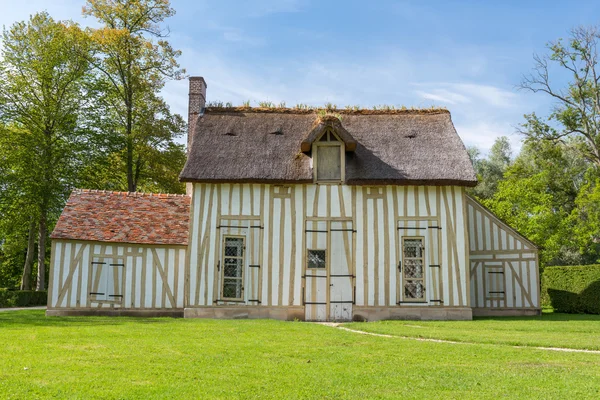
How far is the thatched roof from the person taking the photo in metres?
15.1

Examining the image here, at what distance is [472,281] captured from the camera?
17203mm

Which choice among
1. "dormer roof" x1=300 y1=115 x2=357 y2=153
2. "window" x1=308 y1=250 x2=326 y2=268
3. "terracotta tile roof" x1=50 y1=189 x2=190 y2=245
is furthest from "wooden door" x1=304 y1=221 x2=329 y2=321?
"terracotta tile roof" x1=50 y1=189 x2=190 y2=245

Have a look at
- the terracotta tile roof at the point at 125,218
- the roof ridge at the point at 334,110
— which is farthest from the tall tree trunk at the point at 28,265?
the roof ridge at the point at 334,110

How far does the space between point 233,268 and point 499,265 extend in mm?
7931

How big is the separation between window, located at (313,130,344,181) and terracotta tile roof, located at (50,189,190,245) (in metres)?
4.10

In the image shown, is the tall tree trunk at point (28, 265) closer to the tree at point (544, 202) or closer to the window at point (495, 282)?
the window at point (495, 282)

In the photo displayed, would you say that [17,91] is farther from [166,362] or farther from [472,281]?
[166,362]

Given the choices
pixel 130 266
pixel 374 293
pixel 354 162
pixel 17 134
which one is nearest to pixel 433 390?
pixel 374 293

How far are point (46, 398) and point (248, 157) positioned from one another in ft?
35.7

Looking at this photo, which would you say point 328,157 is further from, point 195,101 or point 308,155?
point 195,101

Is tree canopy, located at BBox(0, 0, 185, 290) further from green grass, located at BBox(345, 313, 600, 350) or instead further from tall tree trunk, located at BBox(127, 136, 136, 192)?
green grass, located at BBox(345, 313, 600, 350)

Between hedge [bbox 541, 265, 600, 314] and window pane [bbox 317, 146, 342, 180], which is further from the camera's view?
hedge [bbox 541, 265, 600, 314]

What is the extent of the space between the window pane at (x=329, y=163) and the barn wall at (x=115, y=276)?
168 inches

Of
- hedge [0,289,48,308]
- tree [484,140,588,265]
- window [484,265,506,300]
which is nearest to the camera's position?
window [484,265,506,300]
